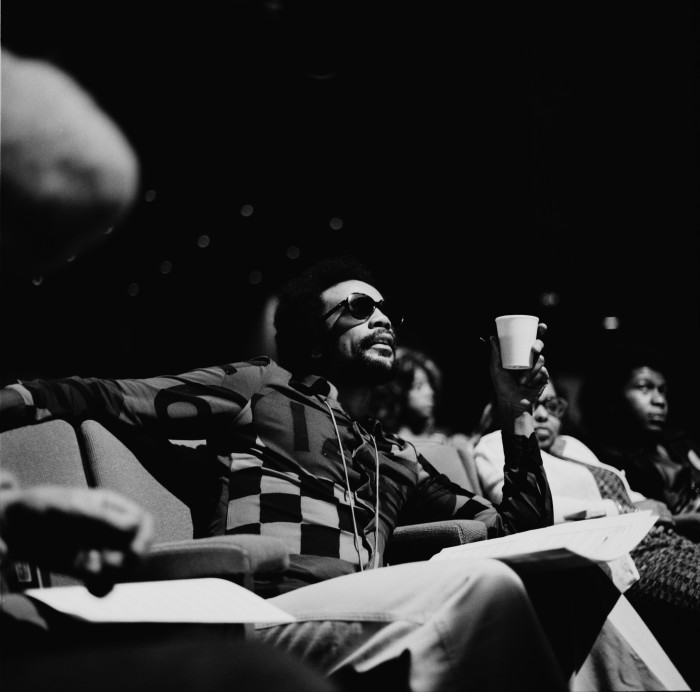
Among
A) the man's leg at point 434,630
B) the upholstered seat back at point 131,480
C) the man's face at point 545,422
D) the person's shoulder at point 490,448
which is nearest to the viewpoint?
the man's leg at point 434,630

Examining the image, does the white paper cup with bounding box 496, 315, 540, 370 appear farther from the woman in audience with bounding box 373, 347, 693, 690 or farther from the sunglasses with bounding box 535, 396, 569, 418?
the sunglasses with bounding box 535, 396, 569, 418

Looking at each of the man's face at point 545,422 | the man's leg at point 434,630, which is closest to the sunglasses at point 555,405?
the man's face at point 545,422

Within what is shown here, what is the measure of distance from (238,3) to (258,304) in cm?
293

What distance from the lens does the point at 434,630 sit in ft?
3.47

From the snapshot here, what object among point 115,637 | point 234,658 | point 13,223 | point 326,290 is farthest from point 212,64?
point 234,658

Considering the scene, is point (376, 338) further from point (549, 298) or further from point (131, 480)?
point (549, 298)

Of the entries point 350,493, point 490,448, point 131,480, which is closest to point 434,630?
point 350,493

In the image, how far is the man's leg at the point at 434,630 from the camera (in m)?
1.01

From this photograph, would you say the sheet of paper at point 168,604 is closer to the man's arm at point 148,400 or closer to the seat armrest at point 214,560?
the seat armrest at point 214,560

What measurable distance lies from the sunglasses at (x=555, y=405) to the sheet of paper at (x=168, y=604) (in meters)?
2.12

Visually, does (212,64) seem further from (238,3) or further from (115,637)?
(115,637)

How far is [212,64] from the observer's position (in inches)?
142

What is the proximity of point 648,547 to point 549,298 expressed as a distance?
4.17 metres

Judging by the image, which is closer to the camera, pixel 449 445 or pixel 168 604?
pixel 168 604
